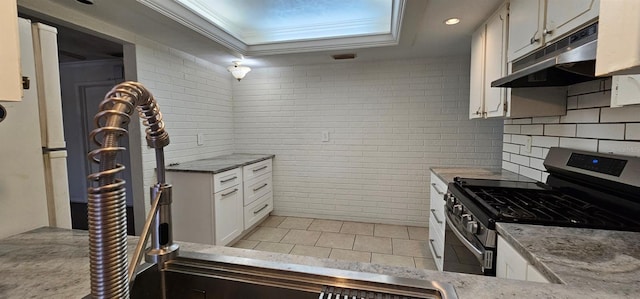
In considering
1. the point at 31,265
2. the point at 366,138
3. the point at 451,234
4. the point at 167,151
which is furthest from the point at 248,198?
the point at 31,265

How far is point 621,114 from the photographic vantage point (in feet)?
4.50

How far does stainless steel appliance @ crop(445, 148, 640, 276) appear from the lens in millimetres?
1208

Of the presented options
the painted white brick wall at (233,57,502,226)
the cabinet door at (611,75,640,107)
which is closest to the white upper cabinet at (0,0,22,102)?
the cabinet door at (611,75,640,107)

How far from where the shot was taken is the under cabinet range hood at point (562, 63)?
94cm

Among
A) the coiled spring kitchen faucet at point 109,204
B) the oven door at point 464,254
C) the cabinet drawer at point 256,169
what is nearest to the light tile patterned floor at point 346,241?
the cabinet drawer at point 256,169

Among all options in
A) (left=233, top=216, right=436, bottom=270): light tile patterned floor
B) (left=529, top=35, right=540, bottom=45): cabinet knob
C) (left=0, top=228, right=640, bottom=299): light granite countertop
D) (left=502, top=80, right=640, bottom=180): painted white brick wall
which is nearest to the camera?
(left=0, top=228, right=640, bottom=299): light granite countertop

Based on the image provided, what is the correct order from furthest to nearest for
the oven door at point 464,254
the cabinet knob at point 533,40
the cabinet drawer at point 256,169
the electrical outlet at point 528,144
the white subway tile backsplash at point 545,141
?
the cabinet drawer at point 256,169, the electrical outlet at point 528,144, the white subway tile backsplash at point 545,141, the cabinet knob at point 533,40, the oven door at point 464,254

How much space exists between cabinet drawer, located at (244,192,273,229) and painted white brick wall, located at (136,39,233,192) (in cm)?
83

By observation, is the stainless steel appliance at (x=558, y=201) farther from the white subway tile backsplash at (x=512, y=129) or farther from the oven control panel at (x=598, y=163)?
the white subway tile backsplash at (x=512, y=129)

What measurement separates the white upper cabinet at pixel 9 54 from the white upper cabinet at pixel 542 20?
5.81 feet

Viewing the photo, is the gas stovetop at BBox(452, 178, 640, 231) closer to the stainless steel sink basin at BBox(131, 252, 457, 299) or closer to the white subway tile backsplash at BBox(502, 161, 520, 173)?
the white subway tile backsplash at BBox(502, 161, 520, 173)

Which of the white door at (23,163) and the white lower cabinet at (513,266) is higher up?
the white door at (23,163)

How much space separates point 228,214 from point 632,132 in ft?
9.51

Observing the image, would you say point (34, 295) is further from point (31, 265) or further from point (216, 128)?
point (216, 128)
